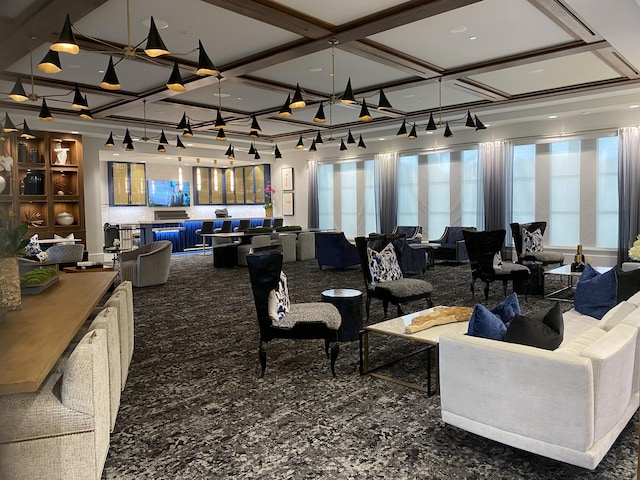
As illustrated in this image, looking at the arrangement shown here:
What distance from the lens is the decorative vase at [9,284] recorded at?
8.75ft

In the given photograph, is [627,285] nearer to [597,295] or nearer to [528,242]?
[597,295]

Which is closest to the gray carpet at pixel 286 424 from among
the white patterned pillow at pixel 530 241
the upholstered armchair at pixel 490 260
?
the upholstered armchair at pixel 490 260

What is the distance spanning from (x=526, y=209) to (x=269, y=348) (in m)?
8.36

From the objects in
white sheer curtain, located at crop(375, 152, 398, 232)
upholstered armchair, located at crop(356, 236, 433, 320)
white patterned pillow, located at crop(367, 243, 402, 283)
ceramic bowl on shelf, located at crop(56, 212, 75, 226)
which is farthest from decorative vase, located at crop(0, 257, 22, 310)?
white sheer curtain, located at crop(375, 152, 398, 232)

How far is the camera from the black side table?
4750 mm

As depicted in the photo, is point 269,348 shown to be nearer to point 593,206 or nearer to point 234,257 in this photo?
point 234,257

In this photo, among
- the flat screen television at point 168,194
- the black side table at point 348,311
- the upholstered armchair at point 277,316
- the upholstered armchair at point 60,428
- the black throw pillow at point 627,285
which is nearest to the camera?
the upholstered armchair at point 60,428

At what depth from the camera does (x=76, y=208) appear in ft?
37.7

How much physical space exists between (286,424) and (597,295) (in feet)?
9.94

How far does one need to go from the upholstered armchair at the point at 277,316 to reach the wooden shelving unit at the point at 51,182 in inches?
332

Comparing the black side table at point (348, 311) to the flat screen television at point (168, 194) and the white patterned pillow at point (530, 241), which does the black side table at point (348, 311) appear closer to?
the white patterned pillow at point (530, 241)

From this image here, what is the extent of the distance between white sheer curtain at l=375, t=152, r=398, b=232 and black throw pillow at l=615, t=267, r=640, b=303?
8937 mm

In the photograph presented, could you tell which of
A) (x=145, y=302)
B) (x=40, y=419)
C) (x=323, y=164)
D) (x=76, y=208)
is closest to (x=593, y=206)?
(x=323, y=164)

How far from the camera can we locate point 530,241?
9.00 metres
